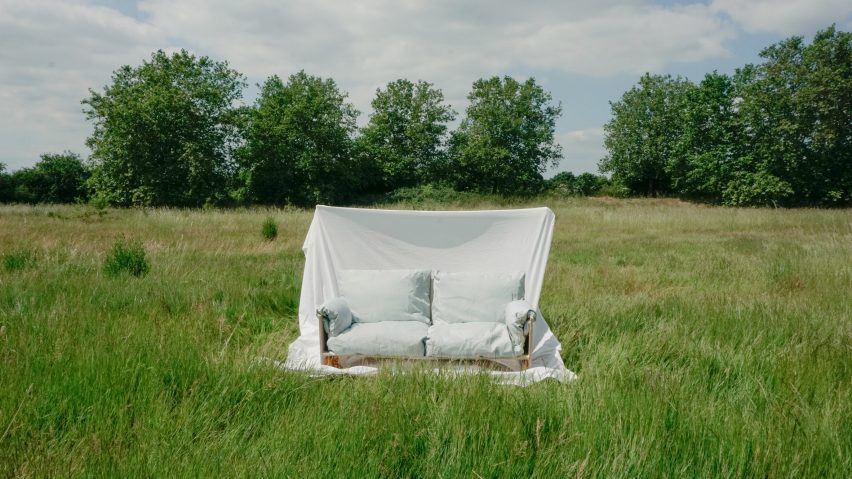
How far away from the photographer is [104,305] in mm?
4172

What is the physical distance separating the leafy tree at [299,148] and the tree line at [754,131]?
1954 centimetres

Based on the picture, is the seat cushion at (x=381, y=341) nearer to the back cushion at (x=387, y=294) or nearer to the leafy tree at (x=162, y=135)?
the back cushion at (x=387, y=294)

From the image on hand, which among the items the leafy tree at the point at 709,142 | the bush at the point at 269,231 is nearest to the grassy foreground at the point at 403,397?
the bush at the point at 269,231

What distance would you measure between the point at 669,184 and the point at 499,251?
3785cm

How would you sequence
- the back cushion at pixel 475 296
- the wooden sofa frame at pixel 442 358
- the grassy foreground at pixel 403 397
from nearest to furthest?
the grassy foreground at pixel 403 397 < the wooden sofa frame at pixel 442 358 < the back cushion at pixel 475 296

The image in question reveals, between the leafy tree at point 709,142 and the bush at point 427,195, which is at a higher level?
the leafy tree at point 709,142

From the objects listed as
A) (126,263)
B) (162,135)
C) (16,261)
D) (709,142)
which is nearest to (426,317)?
(126,263)

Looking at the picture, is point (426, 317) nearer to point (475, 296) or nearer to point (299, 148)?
point (475, 296)

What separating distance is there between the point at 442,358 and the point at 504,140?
31.5 meters

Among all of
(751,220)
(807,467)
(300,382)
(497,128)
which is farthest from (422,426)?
(497,128)

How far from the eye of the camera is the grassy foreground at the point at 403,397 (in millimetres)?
2045

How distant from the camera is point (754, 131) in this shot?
28922 millimetres

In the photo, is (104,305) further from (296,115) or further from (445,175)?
(445,175)

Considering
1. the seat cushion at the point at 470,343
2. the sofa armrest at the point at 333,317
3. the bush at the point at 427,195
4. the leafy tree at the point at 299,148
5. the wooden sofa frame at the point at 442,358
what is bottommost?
the wooden sofa frame at the point at 442,358
